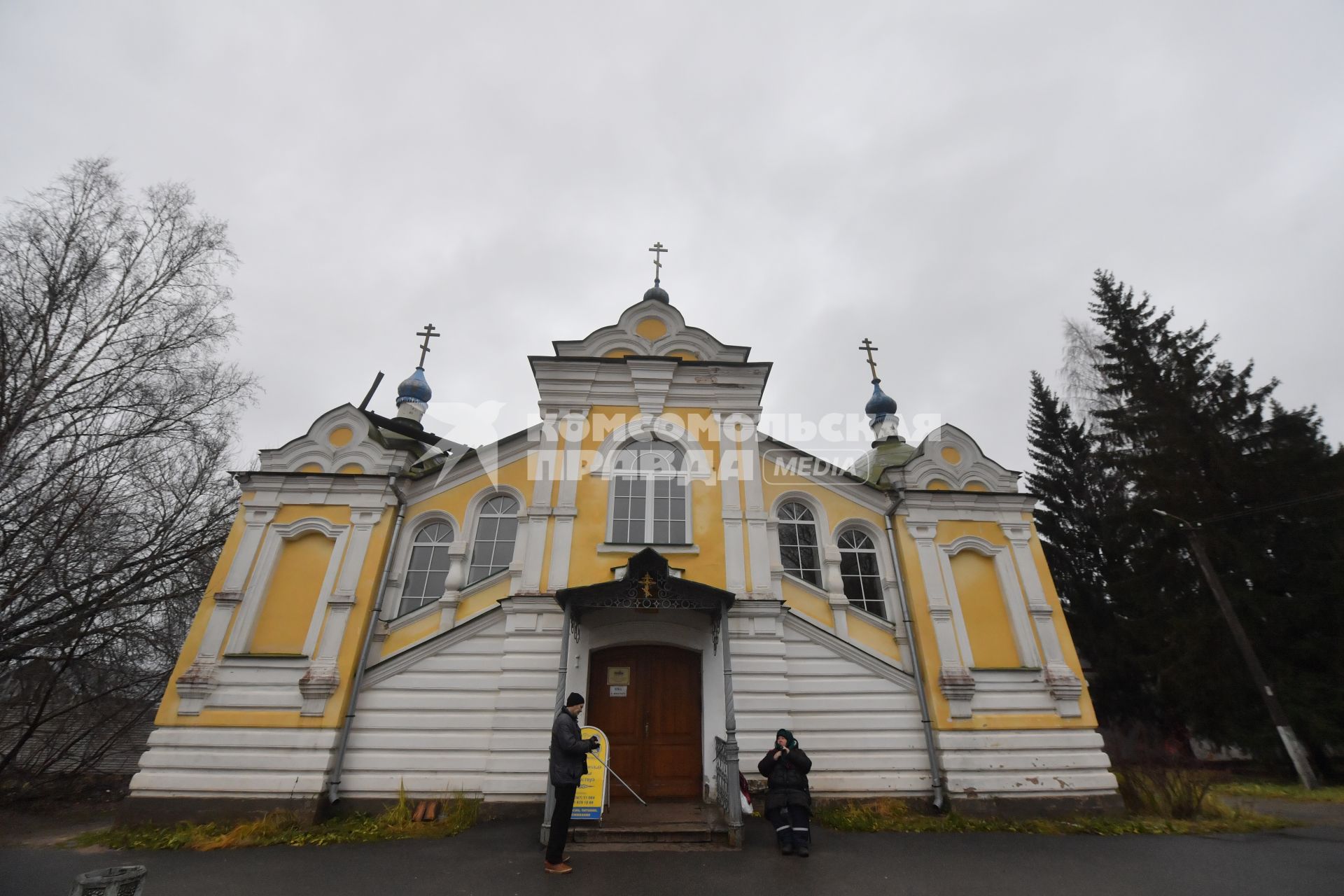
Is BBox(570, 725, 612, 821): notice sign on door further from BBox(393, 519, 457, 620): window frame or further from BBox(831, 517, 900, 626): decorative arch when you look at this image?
BBox(831, 517, 900, 626): decorative arch

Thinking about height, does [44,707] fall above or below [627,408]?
below

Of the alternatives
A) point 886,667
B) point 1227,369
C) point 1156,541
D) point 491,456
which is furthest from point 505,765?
point 1227,369

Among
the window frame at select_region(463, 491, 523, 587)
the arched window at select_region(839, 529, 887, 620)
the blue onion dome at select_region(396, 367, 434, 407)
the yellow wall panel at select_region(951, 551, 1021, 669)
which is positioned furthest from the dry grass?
the blue onion dome at select_region(396, 367, 434, 407)

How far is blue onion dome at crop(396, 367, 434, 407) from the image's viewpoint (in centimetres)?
1439

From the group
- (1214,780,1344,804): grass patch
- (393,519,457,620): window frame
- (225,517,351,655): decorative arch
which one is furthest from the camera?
(1214,780,1344,804): grass patch

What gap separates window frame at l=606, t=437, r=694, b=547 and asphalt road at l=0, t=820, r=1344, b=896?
14.4ft

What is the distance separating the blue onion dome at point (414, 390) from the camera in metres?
14.4

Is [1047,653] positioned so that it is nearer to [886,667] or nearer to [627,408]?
[886,667]

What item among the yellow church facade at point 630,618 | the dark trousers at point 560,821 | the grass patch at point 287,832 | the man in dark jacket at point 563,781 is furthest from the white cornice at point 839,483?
the grass patch at point 287,832

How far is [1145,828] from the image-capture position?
8180mm

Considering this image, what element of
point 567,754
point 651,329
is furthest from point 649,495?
point 567,754

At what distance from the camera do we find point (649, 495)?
33.8ft

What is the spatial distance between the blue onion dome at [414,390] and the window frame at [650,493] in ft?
22.0

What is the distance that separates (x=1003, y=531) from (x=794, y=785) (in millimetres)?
6475
